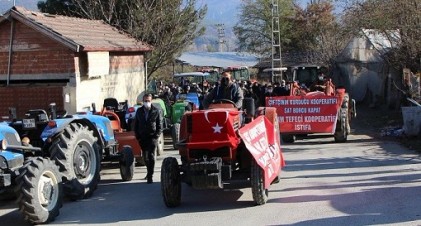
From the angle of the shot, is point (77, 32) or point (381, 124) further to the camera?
point (381, 124)

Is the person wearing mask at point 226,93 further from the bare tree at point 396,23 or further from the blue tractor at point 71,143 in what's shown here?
the bare tree at point 396,23

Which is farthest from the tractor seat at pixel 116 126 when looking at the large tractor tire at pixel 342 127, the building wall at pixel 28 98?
the large tractor tire at pixel 342 127

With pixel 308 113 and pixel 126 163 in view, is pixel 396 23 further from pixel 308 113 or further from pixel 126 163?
pixel 126 163

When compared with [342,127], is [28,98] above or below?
above

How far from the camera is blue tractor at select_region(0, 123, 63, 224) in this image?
299 inches

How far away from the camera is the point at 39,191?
7.79 meters

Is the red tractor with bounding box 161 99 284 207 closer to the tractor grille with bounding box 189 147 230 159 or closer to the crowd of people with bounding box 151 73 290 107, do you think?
the tractor grille with bounding box 189 147 230 159

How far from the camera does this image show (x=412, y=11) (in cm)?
1809

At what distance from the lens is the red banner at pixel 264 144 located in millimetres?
8500

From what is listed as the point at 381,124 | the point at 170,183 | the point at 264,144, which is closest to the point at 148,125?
the point at 170,183

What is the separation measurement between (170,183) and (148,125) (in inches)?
100

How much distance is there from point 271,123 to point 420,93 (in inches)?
394

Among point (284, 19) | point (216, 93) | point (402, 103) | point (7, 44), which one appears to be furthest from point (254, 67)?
point (216, 93)

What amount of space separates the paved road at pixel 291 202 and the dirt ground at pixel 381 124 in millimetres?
3292
